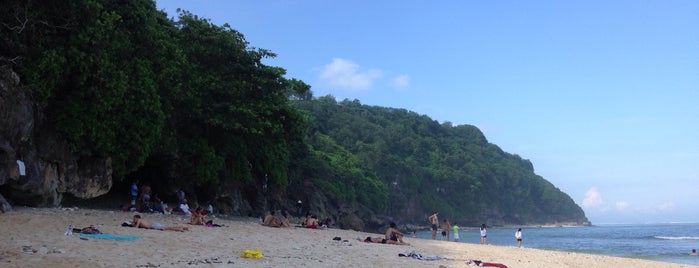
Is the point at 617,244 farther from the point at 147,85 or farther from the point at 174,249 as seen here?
the point at 174,249

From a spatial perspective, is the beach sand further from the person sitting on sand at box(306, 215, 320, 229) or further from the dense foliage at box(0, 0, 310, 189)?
the person sitting on sand at box(306, 215, 320, 229)

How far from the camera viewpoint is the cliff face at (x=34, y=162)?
15.6 meters

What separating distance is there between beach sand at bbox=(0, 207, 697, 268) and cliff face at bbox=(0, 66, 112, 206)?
1315 mm

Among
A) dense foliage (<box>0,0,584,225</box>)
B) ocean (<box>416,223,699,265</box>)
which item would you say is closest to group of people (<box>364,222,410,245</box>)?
dense foliage (<box>0,0,584,225</box>)

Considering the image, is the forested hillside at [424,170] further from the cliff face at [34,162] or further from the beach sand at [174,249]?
the beach sand at [174,249]

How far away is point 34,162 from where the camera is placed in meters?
17.3

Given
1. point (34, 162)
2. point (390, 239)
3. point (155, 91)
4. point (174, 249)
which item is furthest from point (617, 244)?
point (34, 162)

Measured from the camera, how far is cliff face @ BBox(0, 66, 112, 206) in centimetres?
1557

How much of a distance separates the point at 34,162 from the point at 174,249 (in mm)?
8668

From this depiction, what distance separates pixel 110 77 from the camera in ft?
A: 61.6

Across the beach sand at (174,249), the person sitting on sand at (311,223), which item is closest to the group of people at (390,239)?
the beach sand at (174,249)

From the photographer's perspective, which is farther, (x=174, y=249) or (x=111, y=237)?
(x=111, y=237)

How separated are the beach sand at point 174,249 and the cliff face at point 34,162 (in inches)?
51.8

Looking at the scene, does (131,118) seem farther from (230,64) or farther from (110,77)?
(230,64)
